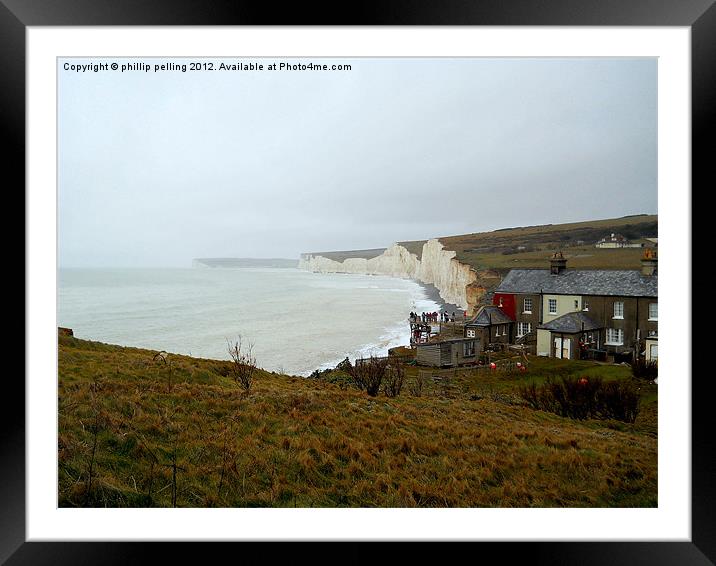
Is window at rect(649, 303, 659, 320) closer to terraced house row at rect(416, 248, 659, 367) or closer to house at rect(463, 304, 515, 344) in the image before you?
terraced house row at rect(416, 248, 659, 367)

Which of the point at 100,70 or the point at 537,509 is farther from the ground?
the point at 100,70

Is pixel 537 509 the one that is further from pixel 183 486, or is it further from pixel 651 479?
pixel 183 486

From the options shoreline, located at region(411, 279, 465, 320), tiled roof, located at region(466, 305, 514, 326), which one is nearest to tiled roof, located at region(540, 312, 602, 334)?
tiled roof, located at region(466, 305, 514, 326)

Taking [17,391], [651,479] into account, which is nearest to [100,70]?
[17,391]
